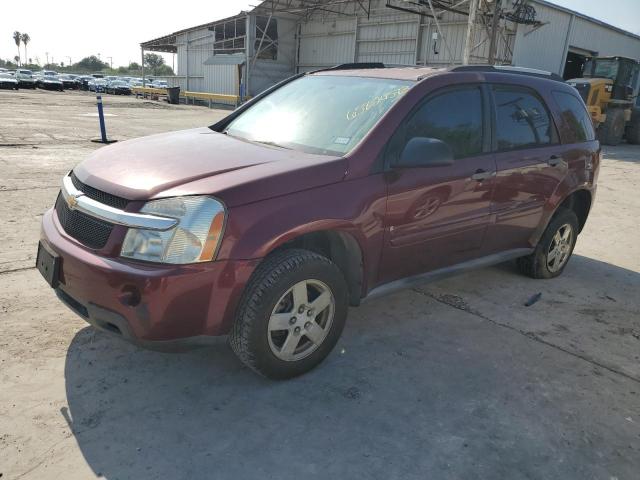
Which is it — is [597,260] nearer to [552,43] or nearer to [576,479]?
[576,479]

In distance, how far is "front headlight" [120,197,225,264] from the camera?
95.8 inches

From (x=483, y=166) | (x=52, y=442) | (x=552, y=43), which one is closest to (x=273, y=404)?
(x=52, y=442)

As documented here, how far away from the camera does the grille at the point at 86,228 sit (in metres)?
2.55

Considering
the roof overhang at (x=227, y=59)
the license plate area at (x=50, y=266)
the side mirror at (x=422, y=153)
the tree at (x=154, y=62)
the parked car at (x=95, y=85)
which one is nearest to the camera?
the license plate area at (x=50, y=266)

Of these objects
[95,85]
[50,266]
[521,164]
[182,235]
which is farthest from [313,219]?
[95,85]

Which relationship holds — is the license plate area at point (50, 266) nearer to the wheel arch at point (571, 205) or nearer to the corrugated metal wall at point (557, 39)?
the wheel arch at point (571, 205)

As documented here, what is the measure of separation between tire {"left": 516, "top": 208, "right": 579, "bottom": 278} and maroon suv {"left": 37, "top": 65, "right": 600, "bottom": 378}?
300mm

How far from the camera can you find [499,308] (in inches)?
165

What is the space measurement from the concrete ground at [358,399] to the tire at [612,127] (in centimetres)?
1729

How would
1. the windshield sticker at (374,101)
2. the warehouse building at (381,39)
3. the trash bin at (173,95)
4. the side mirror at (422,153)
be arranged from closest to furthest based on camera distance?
the side mirror at (422,153), the windshield sticker at (374,101), the warehouse building at (381,39), the trash bin at (173,95)

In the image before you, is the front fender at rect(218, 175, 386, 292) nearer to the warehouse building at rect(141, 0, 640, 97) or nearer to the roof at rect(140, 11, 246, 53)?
the warehouse building at rect(141, 0, 640, 97)

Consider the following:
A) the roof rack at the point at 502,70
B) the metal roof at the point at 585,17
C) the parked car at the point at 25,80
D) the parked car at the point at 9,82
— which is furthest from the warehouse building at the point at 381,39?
the roof rack at the point at 502,70

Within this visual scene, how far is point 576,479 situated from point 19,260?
4311mm

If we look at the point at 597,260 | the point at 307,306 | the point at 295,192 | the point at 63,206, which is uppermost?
the point at 295,192
